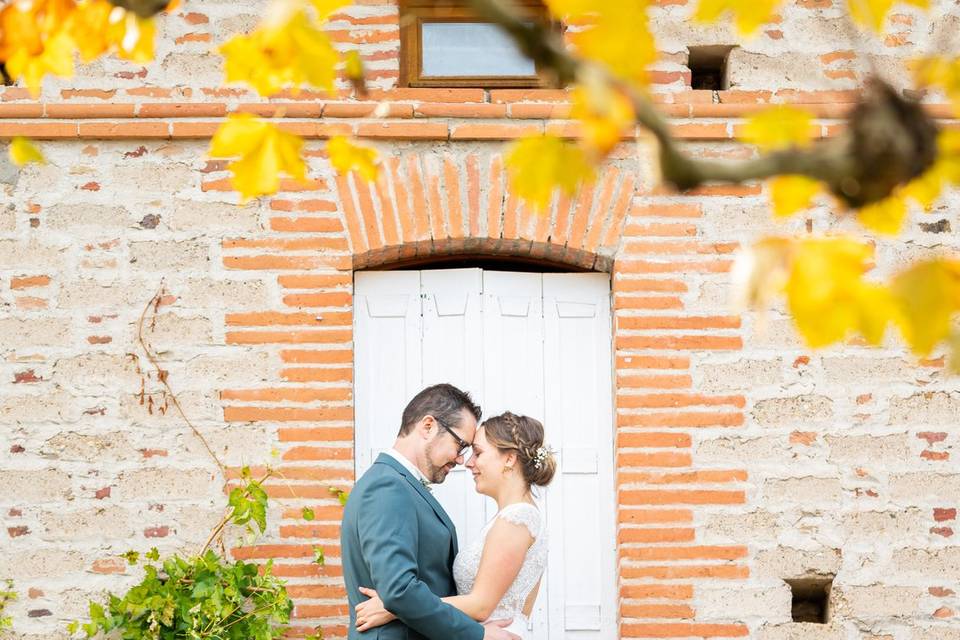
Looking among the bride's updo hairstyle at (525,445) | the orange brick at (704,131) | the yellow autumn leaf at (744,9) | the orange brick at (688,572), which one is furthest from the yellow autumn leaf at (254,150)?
→ the orange brick at (704,131)

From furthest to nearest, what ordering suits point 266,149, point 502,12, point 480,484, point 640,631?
point 640,631
point 480,484
point 266,149
point 502,12

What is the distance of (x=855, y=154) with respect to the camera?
2.72m

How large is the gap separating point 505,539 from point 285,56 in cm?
280

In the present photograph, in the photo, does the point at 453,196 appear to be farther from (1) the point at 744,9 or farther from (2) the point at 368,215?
(1) the point at 744,9

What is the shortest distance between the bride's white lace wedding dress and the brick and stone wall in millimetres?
781

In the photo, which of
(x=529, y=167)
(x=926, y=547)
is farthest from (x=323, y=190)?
(x=529, y=167)

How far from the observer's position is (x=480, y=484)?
18.8 ft

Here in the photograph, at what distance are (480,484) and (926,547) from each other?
6.61ft

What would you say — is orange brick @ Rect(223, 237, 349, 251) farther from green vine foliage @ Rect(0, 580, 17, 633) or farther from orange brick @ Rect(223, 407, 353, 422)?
green vine foliage @ Rect(0, 580, 17, 633)

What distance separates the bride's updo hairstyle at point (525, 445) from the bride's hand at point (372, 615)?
773 millimetres

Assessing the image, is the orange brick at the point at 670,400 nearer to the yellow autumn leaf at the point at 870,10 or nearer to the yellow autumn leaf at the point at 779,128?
the yellow autumn leaf at the point at 870,10

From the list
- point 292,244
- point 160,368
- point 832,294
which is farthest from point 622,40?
point 160,368

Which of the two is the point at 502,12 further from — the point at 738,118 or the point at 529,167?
the point at 738,118

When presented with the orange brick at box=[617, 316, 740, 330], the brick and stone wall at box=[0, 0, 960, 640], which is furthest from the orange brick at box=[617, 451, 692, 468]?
the orange brick at box=[617, 316, 740, 330]
